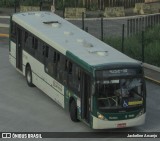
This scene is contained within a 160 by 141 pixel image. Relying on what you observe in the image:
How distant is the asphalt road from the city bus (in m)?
0.42

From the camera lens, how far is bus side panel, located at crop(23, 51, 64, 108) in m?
22.4

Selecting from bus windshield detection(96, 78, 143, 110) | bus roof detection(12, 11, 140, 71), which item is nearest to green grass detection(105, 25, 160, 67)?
bus roof detection(12, 11, 140, 71)

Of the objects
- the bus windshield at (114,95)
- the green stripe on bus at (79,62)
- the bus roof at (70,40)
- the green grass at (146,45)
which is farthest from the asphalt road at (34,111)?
the green grass at (146,45)

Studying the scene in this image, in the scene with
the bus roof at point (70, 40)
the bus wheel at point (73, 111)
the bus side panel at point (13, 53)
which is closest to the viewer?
the bus roof at point (70, 40)

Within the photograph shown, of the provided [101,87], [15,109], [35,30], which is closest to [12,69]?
[35,30]

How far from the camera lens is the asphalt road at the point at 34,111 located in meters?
20.8

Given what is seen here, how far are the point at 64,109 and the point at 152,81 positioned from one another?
5.99 metres

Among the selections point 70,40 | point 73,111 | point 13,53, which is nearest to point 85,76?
point 73,111

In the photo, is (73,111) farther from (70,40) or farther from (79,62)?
(70,40)

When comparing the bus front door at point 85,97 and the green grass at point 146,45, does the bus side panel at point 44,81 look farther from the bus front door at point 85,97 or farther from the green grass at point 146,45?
the green grass at point 146,45

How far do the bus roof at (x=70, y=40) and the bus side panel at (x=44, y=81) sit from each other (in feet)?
4.20

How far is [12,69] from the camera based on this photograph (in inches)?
1134

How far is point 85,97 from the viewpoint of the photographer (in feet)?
66.0

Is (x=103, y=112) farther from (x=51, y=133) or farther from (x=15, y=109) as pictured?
(x=15, y=109)
